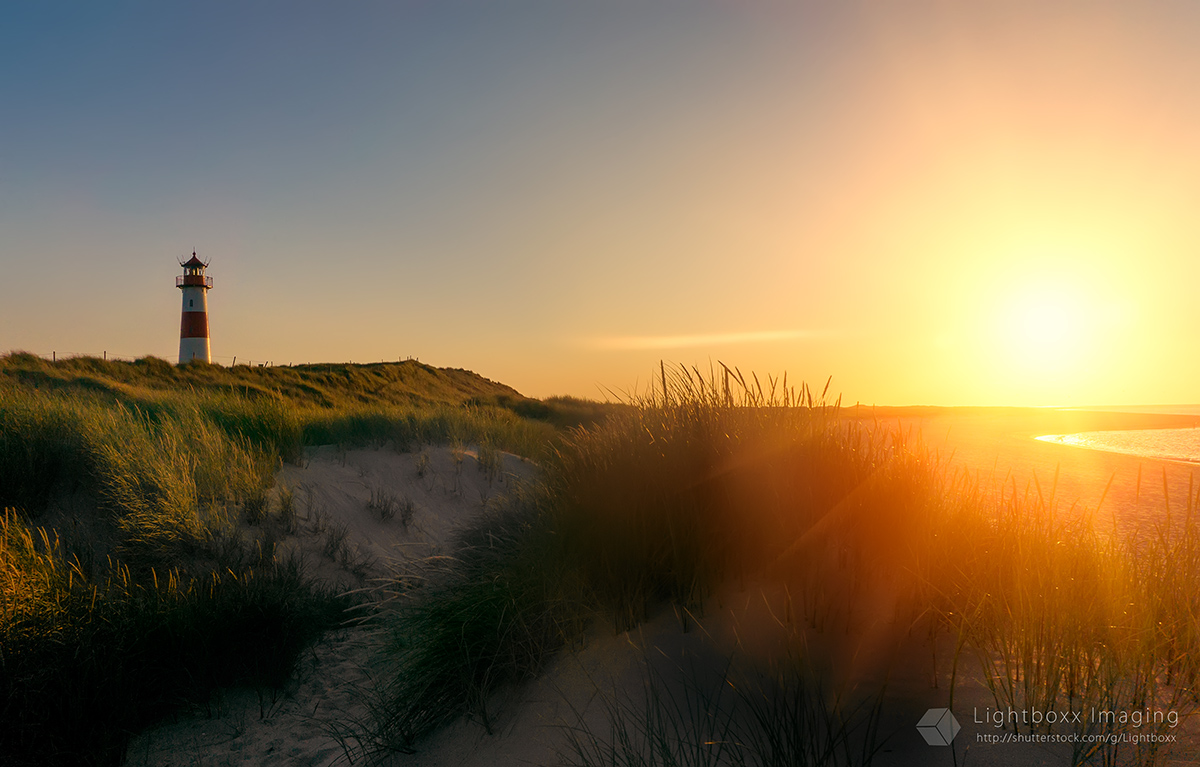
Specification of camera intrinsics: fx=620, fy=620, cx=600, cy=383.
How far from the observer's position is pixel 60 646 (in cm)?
446

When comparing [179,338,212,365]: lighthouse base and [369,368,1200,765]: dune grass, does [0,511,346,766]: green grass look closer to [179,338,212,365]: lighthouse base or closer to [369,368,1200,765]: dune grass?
[369,368,1200,765]: dune grass

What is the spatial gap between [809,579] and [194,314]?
49.9 meters

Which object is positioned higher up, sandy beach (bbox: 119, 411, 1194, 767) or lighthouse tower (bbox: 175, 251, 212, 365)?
lighthouse tower (bbox: 175, 251, 212, 365)

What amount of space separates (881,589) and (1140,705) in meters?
1.15

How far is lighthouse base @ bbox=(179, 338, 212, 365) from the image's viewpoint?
41594 millimetres

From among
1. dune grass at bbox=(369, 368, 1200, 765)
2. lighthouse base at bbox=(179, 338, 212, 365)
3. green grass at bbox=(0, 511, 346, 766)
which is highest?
lighthouse base at bbox=(179, 338, 212, 365)

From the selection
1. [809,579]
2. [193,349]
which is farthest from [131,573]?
[193,349]

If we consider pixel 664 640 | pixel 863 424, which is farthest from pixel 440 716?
pixel 863 424

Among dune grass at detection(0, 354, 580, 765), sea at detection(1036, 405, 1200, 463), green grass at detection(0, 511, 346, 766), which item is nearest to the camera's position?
green grass at detection(0, 511, 346, 766)

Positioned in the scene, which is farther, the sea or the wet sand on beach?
the sea

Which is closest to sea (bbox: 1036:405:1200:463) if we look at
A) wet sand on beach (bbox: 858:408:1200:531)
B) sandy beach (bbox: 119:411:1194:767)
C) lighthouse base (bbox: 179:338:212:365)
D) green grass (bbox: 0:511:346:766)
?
wet sand on beach (bbox: 858:408:1200:531)

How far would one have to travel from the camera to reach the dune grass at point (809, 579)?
278cm

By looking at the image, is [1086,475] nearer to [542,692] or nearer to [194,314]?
[542,692]

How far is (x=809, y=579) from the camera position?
3588mm
